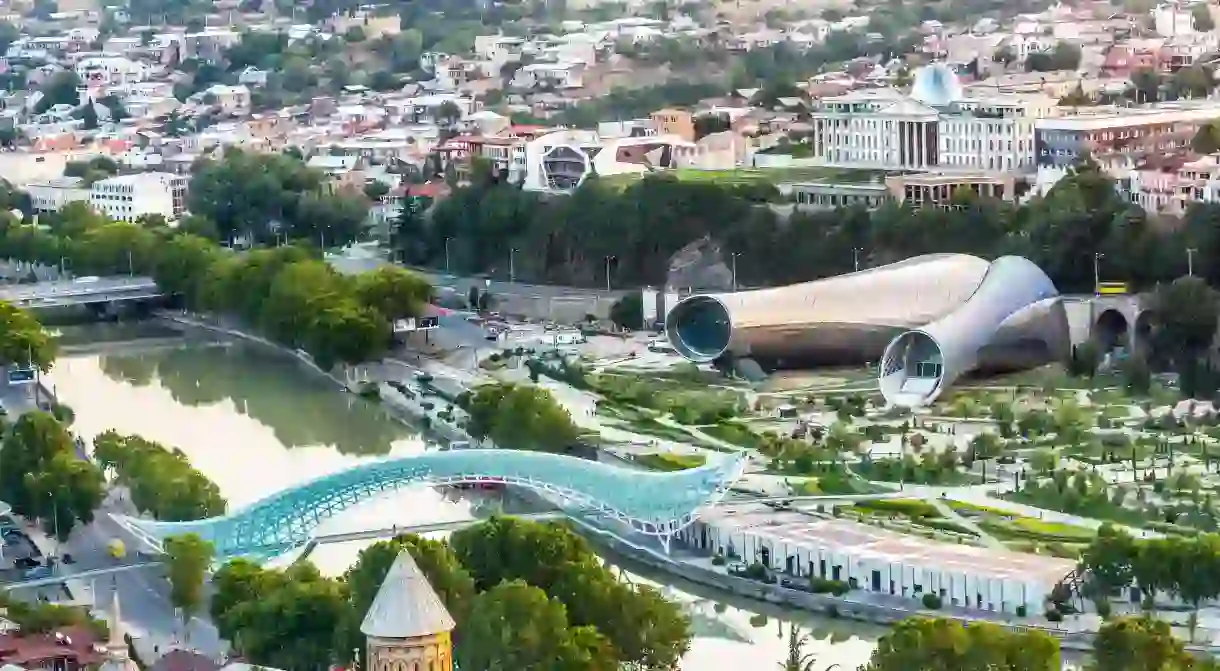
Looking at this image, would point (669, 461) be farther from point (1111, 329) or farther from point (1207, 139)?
point (1207, 139)

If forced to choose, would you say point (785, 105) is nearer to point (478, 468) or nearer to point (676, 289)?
point (676, 289)

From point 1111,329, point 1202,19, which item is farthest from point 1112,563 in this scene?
point 1202,19

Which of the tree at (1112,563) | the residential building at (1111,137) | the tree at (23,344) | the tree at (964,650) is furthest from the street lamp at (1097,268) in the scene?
the tree at (964,650)

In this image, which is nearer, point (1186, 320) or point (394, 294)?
point (1186, 320)

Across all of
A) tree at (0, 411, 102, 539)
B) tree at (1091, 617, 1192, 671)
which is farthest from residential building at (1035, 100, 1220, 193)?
tree at (1091, 617, 1192, 671)

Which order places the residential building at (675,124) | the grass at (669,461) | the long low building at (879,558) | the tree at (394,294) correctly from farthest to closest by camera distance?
the residential building at (675,124), the tree at (394,294), the grass at (669,461), the long low building at (879,558)

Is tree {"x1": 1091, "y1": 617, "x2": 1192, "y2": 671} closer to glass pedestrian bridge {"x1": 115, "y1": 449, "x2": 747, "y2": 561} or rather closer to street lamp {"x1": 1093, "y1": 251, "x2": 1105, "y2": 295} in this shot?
glass pedestrian bridge {"x1": 115, "y1": 449, "x2": 747, "y2": 561}

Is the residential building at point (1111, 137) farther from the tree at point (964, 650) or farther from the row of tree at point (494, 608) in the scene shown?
the tree at point (964, 650)
